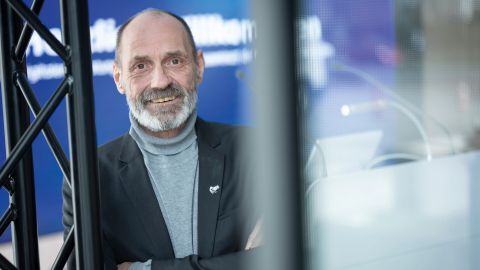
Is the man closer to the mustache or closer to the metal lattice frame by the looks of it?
the mustache

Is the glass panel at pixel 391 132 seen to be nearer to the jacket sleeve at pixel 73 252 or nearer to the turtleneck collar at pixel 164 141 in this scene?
the jacket sleeve at pixel 73 252

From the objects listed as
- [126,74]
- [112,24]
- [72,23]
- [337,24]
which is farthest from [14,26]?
[337,24]

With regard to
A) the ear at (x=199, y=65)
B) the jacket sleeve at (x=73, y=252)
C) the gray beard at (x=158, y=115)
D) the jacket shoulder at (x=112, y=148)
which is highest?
the ear at (x=199, y=65)

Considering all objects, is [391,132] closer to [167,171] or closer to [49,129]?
[49,129]

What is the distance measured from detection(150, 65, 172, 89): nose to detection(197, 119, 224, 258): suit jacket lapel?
1.04ft

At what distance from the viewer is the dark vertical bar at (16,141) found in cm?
263

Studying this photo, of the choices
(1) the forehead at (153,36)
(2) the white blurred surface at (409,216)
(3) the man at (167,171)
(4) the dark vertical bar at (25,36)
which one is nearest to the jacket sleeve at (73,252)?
(3) the man at (167,171)

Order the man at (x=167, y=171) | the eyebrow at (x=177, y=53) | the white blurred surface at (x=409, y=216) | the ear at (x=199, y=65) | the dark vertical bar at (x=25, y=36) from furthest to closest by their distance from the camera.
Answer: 1. the ear at (x=199, y=65)
2. the eyebrow at (x=177, y=53)
3. the man at (x=167, y=171)
4. the dark vertical bar at (x=25, y=36)
5. the white blurred surface at (x=409, y=216)

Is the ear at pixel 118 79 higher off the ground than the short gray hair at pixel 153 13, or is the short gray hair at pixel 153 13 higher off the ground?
the short gray hair at pixel 153 13

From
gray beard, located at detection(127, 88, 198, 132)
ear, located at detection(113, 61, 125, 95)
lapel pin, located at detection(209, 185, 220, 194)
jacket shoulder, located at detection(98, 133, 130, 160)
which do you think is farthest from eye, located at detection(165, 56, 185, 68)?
lapel pin, located at detection(209, 185, 220, 194)

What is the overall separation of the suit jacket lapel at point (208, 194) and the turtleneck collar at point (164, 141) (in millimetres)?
74

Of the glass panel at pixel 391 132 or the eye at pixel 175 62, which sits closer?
the glass panel at pixel 391 132

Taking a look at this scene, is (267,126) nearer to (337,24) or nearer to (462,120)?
(337,24)

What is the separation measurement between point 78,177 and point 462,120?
157cm
